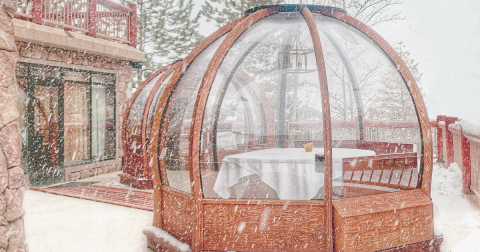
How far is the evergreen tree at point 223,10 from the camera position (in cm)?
1658

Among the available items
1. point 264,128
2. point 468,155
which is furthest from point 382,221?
point 264,128

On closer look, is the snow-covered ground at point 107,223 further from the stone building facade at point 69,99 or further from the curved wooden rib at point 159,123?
the stone building facade at point 69,99

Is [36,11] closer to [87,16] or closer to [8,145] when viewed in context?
[87,16]

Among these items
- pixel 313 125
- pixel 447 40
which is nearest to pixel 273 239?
pixel 313 125

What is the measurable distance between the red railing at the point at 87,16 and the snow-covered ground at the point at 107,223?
11.7 feet

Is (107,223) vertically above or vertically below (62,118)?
below

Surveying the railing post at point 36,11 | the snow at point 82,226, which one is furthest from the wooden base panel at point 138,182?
the railing post at point 36,11

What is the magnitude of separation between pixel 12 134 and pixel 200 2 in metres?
17.3

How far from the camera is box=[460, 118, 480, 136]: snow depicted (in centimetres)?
430

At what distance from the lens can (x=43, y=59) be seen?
710 cm

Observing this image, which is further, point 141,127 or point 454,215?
point 141,127

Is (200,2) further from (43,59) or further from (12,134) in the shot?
(12,134)

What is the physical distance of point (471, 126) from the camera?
4.59 metres

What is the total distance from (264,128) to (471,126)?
3490 mm
